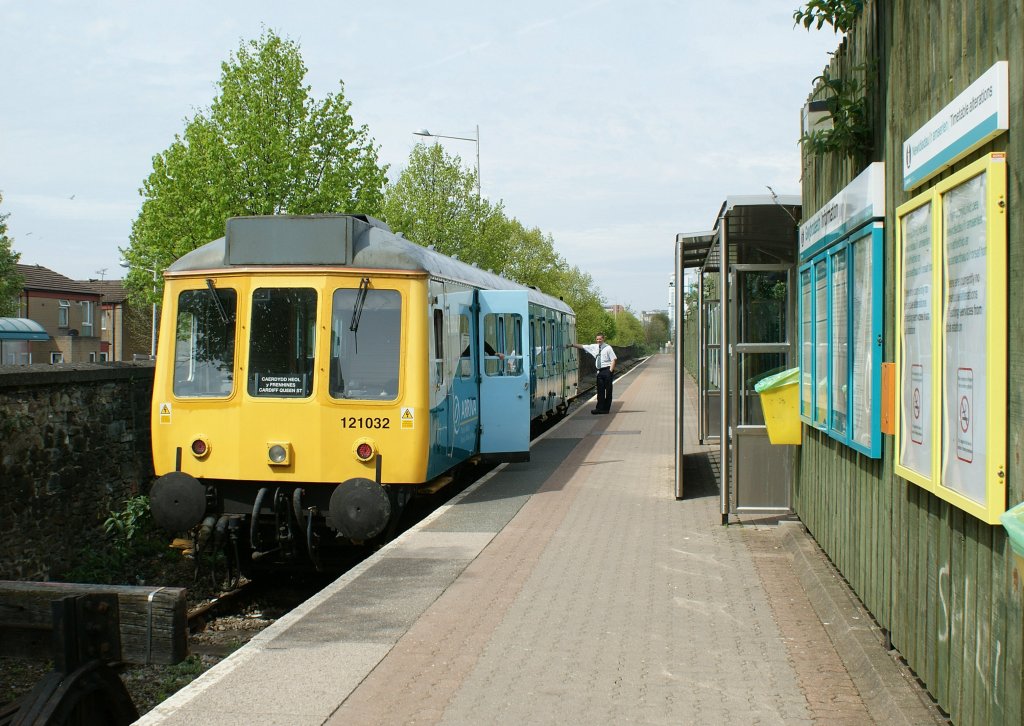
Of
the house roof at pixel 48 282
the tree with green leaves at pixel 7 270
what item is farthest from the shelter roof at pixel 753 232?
the house roof at pixel 48 282

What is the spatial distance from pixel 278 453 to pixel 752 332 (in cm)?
458

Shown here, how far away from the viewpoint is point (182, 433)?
9.60m

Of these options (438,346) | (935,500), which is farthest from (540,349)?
(935,500)

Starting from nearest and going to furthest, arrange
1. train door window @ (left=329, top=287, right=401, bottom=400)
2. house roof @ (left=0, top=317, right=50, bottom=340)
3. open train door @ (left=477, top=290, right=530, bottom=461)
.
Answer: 1. train door window @ (left=329, top=287, right=401, bottom=400)
2. open train door @ (left=477, top=290, right=530, bottom=461)
3. house roof @ (left=0, top=317, right=50, bottom=340)

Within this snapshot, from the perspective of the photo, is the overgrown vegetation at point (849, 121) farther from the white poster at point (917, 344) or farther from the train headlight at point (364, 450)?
the train headlight at point (364, 450)

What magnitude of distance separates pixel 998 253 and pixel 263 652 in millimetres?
4110

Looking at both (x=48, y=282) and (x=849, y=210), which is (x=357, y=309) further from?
(x=48, y=282)

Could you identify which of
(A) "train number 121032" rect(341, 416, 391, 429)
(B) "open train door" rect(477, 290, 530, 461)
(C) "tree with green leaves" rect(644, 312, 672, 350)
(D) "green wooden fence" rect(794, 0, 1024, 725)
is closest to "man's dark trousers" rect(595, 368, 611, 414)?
(B) "open train door" rect(477, 290, 530, 461)

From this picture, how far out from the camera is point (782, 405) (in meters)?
8.74

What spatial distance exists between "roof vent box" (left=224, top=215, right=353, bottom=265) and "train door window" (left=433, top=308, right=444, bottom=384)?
110 centimetres

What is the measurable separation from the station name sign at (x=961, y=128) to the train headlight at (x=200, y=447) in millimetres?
6499

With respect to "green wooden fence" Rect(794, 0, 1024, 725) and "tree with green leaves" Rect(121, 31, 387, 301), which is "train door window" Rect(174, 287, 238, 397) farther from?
"tree with green leaves" Rect(121, 31, 387, 301)

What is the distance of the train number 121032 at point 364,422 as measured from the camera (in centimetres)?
943

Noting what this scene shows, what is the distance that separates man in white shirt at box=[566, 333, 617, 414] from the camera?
2320 cm
